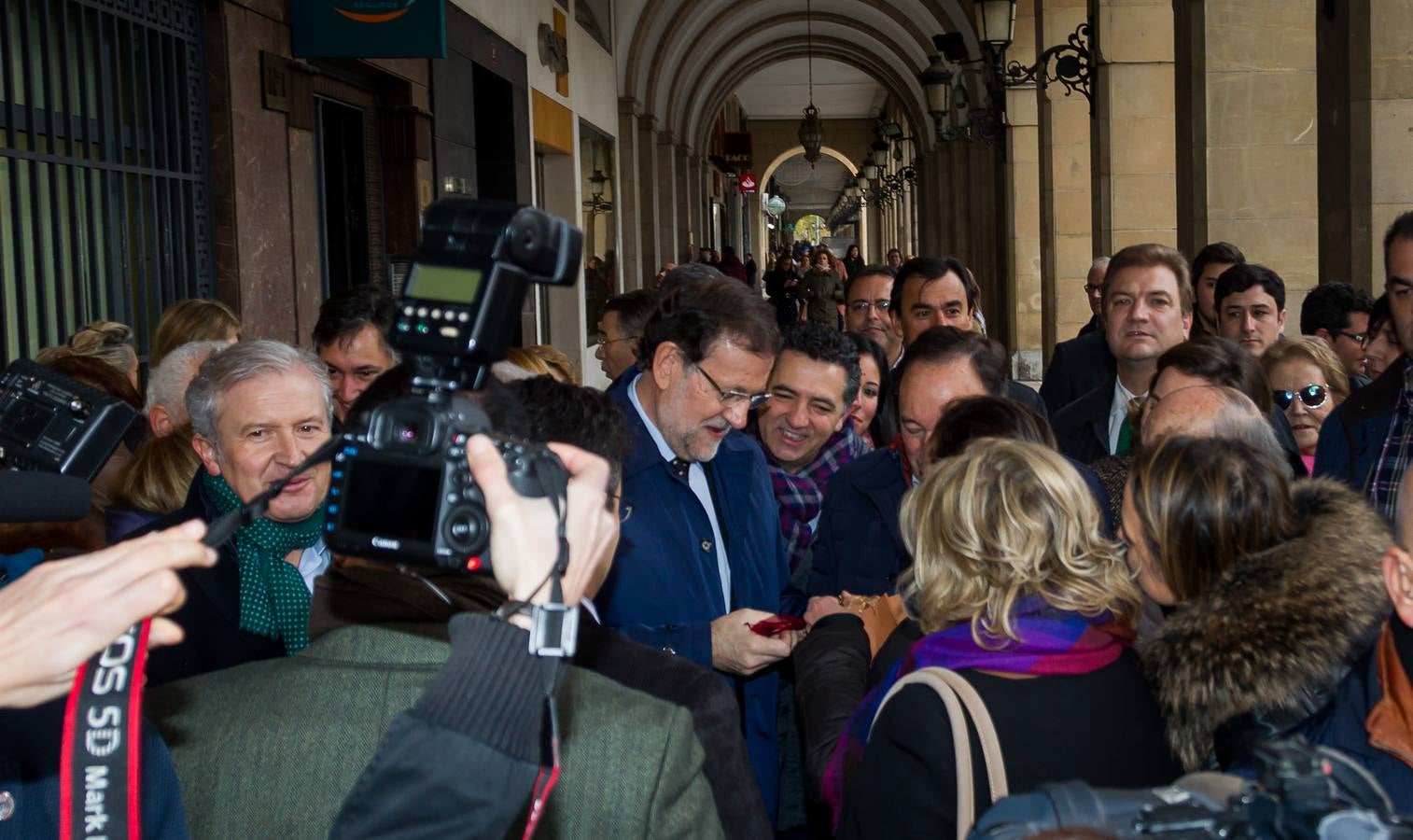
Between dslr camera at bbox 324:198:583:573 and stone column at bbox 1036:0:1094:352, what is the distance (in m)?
11.9

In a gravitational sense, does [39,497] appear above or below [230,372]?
below

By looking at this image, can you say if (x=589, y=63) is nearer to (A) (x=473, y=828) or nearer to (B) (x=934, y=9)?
(B) (x=934, y=9)

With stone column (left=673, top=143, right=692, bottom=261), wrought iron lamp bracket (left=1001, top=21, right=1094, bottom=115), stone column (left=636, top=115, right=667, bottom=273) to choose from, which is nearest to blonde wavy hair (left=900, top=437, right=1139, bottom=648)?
wrought iron lamp bracket (left=1001, top=21, right=1094, bottom=115)

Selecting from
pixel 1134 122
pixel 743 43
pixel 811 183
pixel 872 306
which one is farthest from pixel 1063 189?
pixel 811 183

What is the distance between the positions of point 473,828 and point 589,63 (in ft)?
55.1

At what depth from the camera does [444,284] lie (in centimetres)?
132

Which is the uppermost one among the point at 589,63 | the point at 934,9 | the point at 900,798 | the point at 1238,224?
the point at 934,9

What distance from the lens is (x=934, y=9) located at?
20516 mm

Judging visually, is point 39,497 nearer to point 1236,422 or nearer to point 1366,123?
point 1236,422

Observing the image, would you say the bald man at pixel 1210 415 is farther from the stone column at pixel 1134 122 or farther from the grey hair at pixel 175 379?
the stone column at pixel 1134 122

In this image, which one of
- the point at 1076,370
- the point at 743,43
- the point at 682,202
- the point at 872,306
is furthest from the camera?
the point at 743,43

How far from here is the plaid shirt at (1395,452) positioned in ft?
11.6

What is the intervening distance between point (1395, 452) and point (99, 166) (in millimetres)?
5024

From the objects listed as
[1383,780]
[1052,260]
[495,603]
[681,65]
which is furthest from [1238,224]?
[681,65]
